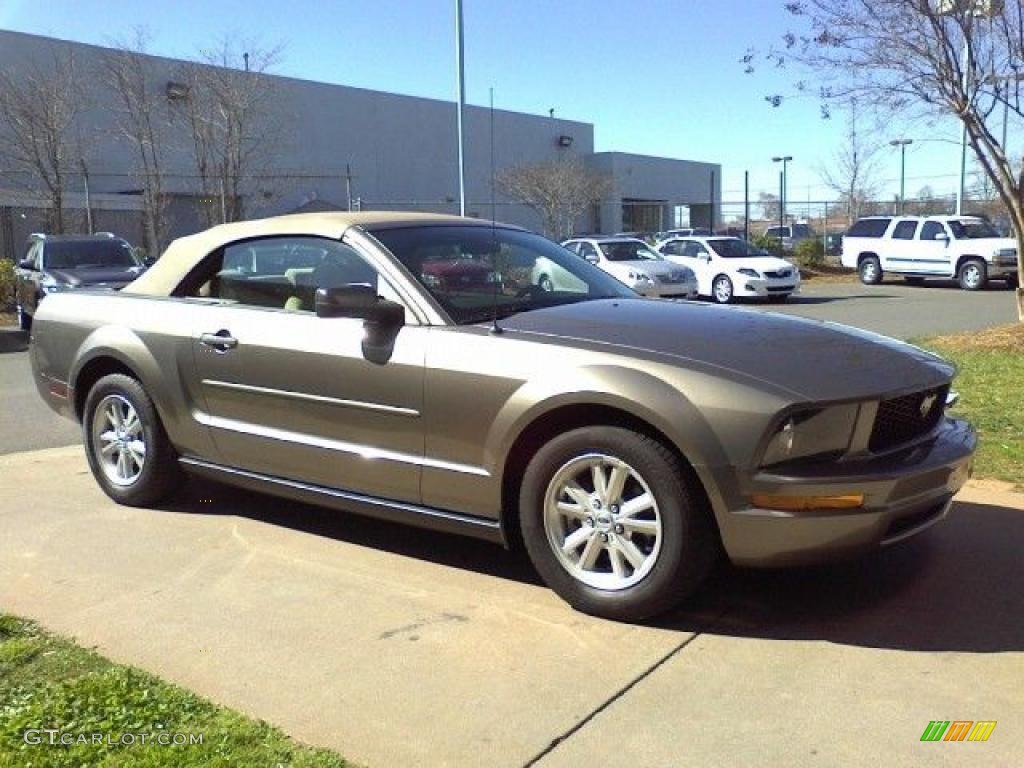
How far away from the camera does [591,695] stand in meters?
3.30

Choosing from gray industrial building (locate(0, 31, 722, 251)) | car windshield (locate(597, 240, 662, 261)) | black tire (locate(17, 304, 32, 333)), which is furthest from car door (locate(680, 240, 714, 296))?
black tire (locate(17, 304, 32, 333))

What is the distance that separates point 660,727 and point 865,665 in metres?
0.87

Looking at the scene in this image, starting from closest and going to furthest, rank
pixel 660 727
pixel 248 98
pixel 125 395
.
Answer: pixel 660 727 → pixel 125 395 → pixel 248 98

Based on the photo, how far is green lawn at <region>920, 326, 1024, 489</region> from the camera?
235 inches

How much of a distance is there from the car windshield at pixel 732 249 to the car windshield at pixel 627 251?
1.93m

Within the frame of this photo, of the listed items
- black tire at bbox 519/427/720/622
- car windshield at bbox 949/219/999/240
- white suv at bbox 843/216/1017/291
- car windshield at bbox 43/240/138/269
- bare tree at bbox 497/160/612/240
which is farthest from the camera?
bare tree at bbox 497/160/612/240

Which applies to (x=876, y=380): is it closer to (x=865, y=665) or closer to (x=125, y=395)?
(x=865, y=665)

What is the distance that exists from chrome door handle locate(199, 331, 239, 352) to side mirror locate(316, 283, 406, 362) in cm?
73

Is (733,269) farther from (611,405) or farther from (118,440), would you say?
(611,405)

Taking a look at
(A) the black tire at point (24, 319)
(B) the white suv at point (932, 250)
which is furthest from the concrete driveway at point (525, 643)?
(B) the white suv at point (932, 250)

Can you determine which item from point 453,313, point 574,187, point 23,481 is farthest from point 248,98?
point 453,313

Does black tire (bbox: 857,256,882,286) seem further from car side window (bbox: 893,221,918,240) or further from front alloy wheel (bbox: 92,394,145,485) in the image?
front alloy wheel (bbox: 92,394,145,485)

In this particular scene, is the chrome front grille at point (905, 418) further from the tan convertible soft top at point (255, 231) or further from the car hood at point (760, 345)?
the tan convertible soft top at point (255, 231)

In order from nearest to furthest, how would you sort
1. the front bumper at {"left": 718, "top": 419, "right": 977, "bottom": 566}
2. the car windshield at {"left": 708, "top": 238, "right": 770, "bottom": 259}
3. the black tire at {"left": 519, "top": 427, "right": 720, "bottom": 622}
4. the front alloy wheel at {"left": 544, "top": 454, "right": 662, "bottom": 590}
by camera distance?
the front bumper at {"left": 718, "top": 419, "right": 977, "bottom": 566} < the black tire at {"left": 519, "top": 427, "right": 720, "bottom": 622} < the front alloy wheel at {"left": 544, "top": 454, "right": 662, "bottom": 590} < the car windshield at {"left": 708, "top": 238, "right": 770, "bottom": 259}
